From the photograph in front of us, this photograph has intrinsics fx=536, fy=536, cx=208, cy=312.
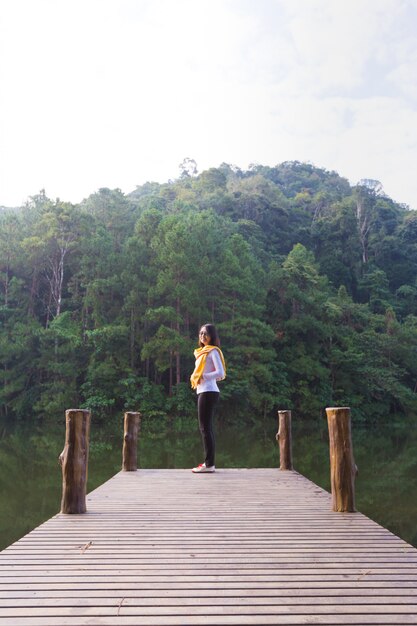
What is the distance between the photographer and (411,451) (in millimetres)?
13781

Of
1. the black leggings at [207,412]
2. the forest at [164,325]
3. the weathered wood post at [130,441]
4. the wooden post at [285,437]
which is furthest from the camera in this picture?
the forest at [164,325]

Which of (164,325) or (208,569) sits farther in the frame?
(164,325)

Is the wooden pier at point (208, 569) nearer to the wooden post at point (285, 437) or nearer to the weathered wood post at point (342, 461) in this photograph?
the weathered wood post at point (342, 461)

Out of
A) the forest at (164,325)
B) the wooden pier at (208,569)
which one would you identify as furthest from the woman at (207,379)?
the forest at (164,325)

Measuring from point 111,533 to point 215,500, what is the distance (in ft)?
4.29

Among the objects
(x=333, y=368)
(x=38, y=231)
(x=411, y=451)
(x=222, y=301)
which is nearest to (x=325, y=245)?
(x=333, y=368)

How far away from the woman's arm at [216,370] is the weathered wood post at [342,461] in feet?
5.89

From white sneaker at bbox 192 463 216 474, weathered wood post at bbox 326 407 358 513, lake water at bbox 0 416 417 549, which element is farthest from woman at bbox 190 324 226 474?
lake water at bbox 0 416 417 549

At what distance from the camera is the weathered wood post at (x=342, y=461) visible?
146 inches

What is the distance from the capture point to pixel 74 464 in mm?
3680

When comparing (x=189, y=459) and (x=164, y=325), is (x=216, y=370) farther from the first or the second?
(x=164, y=325)

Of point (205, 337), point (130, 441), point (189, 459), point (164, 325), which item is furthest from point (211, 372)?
point (164, 325)

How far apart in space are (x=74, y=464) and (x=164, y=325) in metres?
19.0

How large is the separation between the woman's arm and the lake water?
8.51 feet
